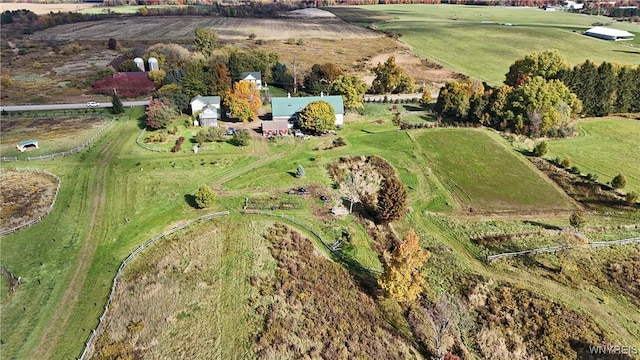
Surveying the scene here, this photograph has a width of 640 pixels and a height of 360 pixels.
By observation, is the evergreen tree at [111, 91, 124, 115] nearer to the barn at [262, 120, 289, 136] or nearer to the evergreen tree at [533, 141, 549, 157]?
the barn at [262, 120, 289, 136]

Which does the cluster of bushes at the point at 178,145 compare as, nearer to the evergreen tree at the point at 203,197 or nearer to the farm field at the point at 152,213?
the farm field at the point at 152,213

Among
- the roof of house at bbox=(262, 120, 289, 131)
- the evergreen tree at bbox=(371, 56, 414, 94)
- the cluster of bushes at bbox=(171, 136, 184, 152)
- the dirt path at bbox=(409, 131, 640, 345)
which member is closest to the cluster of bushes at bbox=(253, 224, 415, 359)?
the dirt path at bbox=(409, 131, 640, 345)

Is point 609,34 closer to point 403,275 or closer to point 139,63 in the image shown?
point 139,63

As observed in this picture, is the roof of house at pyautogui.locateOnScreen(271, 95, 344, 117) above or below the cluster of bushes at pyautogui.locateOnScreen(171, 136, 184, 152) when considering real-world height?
above

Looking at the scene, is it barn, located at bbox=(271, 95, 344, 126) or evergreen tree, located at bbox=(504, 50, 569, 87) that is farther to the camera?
evergreen tree, located at bbox=(504, 50, 569, 87)

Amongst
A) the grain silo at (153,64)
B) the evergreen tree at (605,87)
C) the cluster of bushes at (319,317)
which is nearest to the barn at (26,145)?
the cluster of bushes at (319,317)

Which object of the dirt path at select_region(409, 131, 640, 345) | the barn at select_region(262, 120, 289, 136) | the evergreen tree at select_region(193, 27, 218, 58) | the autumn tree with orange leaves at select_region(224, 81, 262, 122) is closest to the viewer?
the dirt path at select_region(409, 131, 640, 345)

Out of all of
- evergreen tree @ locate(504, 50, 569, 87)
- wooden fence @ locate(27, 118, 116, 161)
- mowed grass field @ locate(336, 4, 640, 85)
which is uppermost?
mowed grass field @ locate(336, 4, 640, 85)
